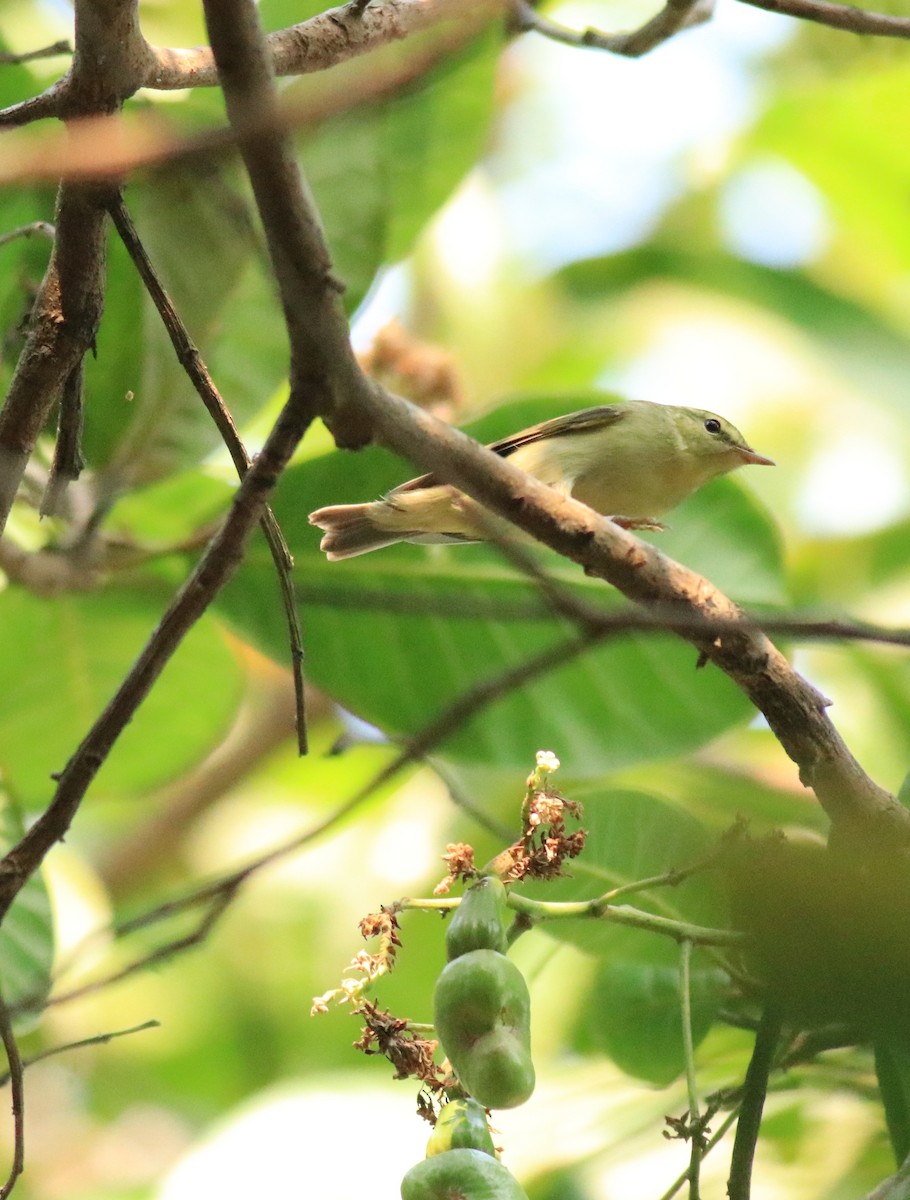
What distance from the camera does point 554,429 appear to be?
3.15m

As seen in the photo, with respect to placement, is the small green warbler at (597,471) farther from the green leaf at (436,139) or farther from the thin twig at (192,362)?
the thin twig at (192,362)

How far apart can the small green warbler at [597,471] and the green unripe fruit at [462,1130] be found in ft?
4.85

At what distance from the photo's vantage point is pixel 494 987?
52.2 inches

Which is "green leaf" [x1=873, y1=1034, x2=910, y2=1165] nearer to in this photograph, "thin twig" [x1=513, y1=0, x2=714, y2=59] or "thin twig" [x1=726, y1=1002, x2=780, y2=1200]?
"thin twig" [x1=726, y1=1002, x2=780, y2=1200]

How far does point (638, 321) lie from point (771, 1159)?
426 centimetres

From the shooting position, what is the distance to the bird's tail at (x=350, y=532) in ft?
9.36

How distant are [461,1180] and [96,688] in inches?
85.5

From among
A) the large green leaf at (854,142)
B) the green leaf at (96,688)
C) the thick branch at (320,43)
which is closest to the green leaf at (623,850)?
the thick branch at (320,43)

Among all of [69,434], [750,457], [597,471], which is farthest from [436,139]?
[69,434]

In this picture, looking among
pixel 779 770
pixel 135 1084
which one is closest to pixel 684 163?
pixel 779 770

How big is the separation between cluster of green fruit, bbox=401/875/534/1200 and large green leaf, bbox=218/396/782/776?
153 centimetres

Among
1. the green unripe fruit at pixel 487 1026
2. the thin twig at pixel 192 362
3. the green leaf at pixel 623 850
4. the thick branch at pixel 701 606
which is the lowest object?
the green leaf at pixel 623 850

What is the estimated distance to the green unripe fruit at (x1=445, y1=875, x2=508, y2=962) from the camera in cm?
139

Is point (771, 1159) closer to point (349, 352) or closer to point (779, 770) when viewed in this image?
point (349, 352)
